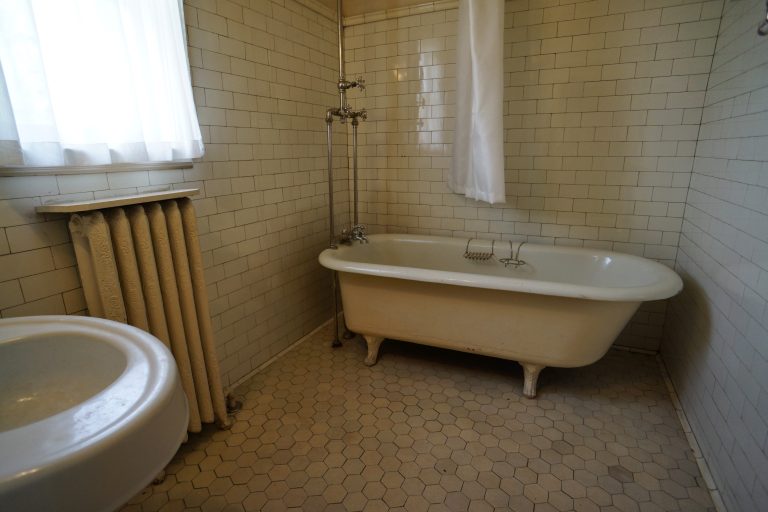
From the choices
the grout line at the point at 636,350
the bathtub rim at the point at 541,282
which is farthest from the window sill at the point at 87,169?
the grout line at the point at 636,350

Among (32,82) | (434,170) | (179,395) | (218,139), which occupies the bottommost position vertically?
(179,395)

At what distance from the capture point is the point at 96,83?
1.32 metres

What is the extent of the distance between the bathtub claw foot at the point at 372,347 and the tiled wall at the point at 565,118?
95 centimetres

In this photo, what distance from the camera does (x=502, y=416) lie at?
1.87 metres

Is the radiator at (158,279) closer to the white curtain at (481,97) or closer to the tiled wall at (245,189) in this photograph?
the tiled wall at (245,189)

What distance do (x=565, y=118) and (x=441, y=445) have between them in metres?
1.95

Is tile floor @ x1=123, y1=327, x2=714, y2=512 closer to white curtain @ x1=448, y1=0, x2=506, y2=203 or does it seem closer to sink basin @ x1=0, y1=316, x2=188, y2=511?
sink basin @ x1=0, y1=316, x2=188, y2=511

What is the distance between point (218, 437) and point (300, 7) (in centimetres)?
233

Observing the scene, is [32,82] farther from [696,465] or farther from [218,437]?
[696,465]

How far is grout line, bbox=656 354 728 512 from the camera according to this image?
1398 mm

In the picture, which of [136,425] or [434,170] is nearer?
[136,425]

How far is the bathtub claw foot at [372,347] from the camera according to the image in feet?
7.53

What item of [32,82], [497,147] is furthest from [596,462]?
[32,82]

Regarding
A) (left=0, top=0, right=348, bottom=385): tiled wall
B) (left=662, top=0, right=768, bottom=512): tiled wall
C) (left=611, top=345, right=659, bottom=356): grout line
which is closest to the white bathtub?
(left=662, top=0, right=768, bottom=512): tiled wall
